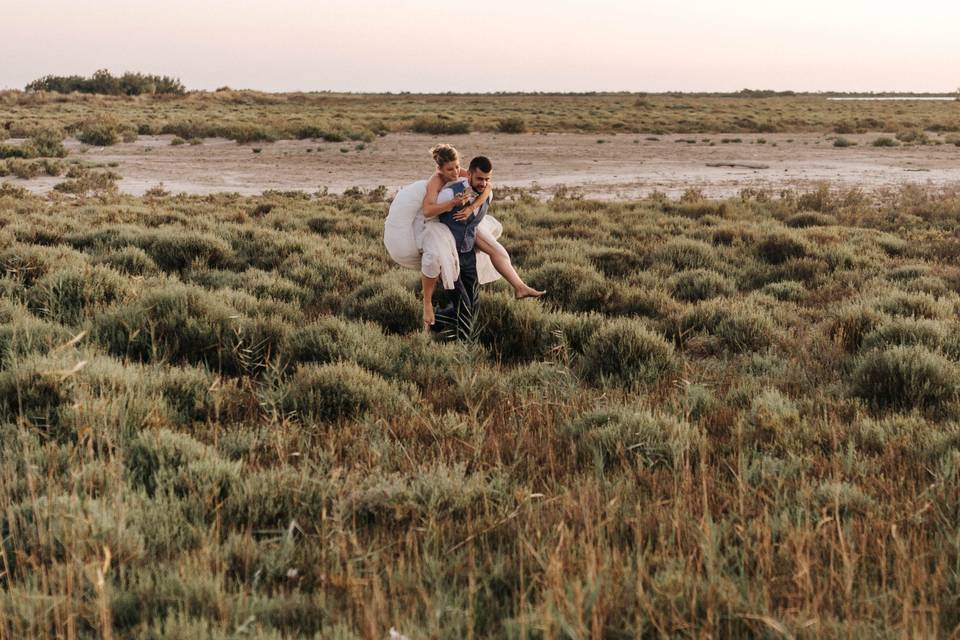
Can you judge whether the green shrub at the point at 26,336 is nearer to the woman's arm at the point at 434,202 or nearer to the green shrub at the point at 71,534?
the green shrub at the point at 71,534

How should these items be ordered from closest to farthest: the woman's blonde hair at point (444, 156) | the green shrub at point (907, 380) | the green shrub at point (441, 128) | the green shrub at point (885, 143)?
the green shrub at point (907, 380)
the woman's blonde hair at point (444, 156)
the green shrub at point (885, 143)
the green shrub at point (441, 128)

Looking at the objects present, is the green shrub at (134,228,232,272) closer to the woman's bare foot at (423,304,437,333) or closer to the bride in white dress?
the bride in white dress

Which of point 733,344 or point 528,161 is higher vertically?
point 528,161

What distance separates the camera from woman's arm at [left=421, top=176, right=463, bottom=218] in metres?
6.77

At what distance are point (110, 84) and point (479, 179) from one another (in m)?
88.9

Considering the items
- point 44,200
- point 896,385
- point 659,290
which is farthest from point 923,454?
point 44,200

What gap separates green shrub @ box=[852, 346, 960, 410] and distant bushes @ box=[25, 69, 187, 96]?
85.8 m

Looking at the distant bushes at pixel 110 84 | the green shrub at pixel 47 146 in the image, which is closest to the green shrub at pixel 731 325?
the green shrub at pixel 47 146

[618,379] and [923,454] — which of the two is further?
[618,379]

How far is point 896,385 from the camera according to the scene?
17.4ft

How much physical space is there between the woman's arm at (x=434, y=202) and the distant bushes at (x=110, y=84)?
272 ft

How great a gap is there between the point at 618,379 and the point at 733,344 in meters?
1.70

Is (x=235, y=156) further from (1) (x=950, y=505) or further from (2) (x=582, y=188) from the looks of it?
(1) (x=950, y=505)

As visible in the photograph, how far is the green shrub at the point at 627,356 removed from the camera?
5.88 meters
